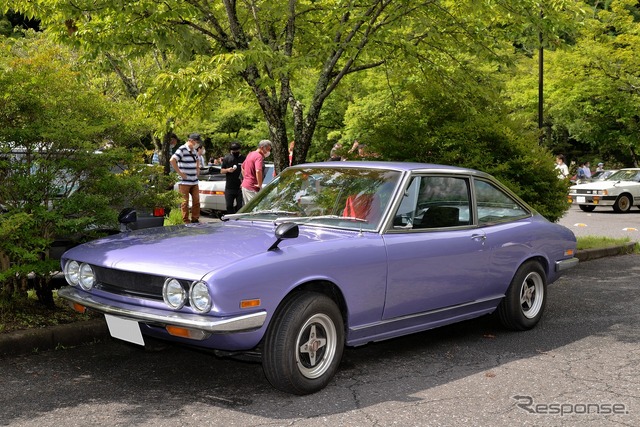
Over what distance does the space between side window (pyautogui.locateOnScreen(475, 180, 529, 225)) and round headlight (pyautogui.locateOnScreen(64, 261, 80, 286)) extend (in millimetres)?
3272

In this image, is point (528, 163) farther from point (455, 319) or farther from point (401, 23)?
point (455, 319)

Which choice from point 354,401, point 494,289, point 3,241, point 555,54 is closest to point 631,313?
point 494,289

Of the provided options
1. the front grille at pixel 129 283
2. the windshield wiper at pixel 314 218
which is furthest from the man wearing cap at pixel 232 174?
the front grille at pixel 129 283

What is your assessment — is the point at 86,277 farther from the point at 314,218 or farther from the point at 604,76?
the point at 604,76

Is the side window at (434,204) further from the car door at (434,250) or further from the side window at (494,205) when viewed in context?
the side window at (494,205)

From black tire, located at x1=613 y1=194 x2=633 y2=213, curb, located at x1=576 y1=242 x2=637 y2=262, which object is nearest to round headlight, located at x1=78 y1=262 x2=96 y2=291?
curb, located at x1=576 y1=242 x2=637 y2=262

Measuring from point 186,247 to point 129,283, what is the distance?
1.41 feet

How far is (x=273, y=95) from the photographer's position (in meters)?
9.90

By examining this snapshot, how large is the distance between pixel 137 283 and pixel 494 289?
10.2 ft

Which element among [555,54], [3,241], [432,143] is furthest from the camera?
[555,54]

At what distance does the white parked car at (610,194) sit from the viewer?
78.5 ft

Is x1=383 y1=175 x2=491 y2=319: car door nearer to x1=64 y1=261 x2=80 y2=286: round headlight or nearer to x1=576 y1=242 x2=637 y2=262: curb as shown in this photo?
x1=64 y1=261 x2=80 y2=286: round headlight

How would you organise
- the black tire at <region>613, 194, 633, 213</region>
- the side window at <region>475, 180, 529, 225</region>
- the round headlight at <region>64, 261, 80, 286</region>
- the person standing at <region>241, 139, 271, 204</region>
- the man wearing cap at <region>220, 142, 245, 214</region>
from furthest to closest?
the black tire at <region>613, 194, 633, 213</region>, the man wearing cap at <region>220, 142, 245, 214</region>, the person standing at <region>241, 139, 271, 204</region>, the side window at <region>475, 180, 529, 225</region>, the round headlight at <region>64, 261, 80, 286</region>

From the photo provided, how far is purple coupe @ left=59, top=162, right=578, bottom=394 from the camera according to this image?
4.44m
